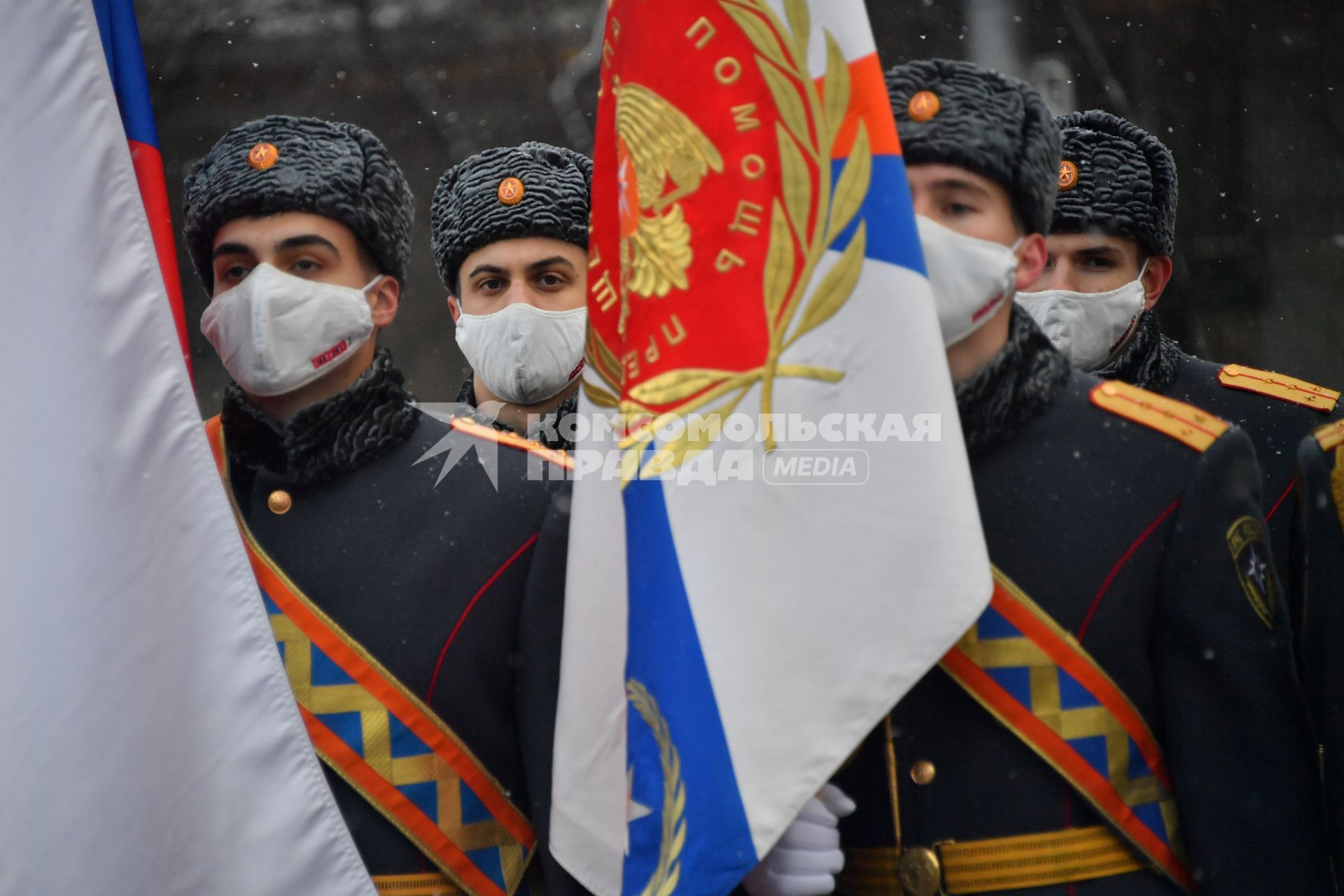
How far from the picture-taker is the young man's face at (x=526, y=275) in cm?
452

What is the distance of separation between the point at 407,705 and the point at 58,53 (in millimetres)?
1265

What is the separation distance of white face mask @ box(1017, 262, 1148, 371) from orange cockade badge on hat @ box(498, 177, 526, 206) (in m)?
1.45

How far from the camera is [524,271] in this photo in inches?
180

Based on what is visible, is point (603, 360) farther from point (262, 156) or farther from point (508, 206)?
point (508, 206)

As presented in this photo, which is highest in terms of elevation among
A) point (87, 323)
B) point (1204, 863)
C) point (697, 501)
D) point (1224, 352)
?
point (87, 323)

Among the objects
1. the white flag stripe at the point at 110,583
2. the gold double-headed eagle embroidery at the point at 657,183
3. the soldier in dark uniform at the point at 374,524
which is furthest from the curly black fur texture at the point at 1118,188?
the white flag stripe at the point at 110,583

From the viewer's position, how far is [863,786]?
8.20 ft

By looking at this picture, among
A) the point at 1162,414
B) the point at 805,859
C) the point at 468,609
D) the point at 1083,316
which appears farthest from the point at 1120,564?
the point at 1083,316

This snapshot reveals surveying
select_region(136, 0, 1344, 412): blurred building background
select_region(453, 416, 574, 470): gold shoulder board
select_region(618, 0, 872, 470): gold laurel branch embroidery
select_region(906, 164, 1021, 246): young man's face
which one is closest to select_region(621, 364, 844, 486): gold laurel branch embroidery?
select_region(618, 0, 872, 470): gold laurel branch embroidery

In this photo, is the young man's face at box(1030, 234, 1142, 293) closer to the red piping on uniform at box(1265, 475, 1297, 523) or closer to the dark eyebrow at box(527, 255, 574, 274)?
the red piping on uniform at box(1265, 475, 1297, 523)

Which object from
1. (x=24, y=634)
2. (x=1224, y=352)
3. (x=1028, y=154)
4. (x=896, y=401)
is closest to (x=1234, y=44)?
(x=1224, y=352)

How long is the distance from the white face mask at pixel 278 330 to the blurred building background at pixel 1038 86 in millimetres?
4990

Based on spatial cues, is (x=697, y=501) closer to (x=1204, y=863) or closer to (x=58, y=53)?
(x=1204, y=863)

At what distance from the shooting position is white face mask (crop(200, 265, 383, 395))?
3.11 metres
